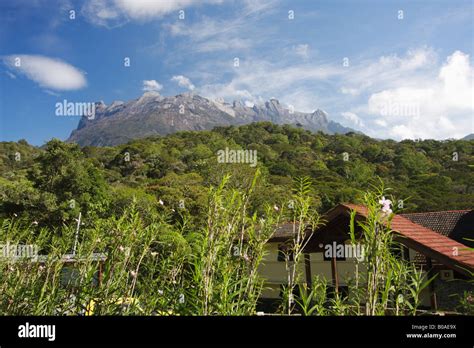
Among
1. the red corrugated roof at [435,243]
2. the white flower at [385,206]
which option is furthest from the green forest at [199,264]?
the red corrugated roof at [435,243]

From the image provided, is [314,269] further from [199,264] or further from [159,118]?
[159,118]

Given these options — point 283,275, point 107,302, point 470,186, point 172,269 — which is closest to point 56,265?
point 107,302

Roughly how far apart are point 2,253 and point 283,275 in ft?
41.5

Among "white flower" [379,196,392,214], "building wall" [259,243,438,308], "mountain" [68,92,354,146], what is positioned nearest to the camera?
"white flower" [379,196,392,214]

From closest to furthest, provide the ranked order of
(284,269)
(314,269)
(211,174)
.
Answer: (314,269) < (284,269) < (211,174)

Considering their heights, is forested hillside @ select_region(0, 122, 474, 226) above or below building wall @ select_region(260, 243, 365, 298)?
above

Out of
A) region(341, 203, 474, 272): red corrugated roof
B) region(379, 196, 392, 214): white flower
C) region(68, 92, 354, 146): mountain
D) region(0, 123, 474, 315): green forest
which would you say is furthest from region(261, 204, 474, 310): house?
region(68, 92, 354, 146): mountain

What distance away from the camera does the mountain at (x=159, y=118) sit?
54.1 metres

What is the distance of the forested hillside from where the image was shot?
1542cm

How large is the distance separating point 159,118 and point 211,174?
51345 mm

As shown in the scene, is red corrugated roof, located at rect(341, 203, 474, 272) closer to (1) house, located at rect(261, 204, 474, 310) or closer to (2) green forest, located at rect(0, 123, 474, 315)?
(1) house, located at rect(261, 204, 474, 310)

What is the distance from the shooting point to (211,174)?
85.6 ft

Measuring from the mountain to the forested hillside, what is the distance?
1220cm

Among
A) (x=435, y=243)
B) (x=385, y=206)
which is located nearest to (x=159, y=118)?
(x=435, y=243)
